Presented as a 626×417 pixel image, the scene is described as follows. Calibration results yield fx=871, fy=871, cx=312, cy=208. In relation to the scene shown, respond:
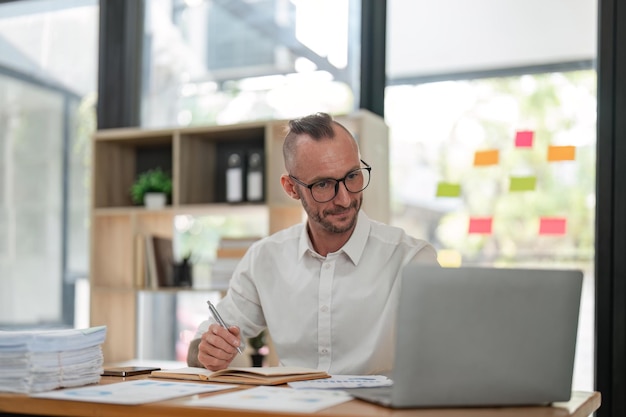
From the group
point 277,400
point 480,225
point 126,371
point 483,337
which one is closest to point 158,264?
point 480,225

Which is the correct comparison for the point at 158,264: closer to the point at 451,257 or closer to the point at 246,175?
the point at 246,175

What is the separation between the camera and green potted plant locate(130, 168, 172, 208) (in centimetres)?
409

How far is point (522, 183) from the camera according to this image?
12.2 feet

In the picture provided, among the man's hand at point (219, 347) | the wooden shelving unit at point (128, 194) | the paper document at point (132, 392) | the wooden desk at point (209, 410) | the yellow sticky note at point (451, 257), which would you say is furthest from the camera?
the yellow sticky note at point (451, 257)

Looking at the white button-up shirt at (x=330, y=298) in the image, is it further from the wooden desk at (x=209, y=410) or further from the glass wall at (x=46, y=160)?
the glass wall at (x=46, y=160)

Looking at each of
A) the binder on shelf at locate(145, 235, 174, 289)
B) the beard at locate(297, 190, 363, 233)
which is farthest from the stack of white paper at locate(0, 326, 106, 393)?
the binder on shelf at locate(145, 235, 174, 289)

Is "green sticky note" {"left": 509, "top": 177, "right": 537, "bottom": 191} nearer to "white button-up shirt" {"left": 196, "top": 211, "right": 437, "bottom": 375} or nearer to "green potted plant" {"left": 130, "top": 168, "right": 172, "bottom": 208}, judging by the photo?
"white button-up shirt" {"left": 196, "top": 211, "right": 437, "bottom": 375}

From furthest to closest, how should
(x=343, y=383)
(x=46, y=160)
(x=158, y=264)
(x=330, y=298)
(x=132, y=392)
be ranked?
(x=46, y=160)
(x=158, y=264)
(x=330, y=298)
(x=343, y=383)
(x=132, y=392)

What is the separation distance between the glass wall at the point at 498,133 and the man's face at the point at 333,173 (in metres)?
1.46

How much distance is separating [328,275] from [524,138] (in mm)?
1590

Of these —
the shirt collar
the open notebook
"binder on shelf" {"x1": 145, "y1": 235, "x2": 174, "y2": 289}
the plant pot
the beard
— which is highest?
the plant pot

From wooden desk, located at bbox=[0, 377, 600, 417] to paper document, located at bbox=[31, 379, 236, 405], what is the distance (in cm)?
2

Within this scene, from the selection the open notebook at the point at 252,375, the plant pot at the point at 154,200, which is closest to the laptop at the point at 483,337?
the open notebook at the point at 252,375

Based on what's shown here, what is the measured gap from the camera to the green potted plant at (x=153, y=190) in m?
4.09
